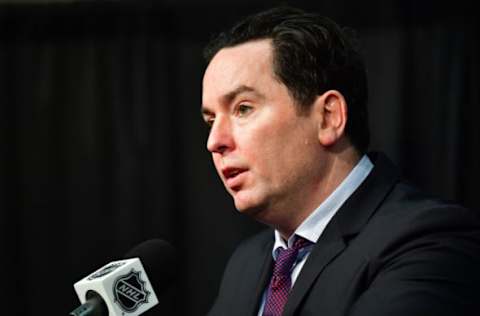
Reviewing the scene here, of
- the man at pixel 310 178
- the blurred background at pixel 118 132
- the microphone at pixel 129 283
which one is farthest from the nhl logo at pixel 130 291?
the blurred background at pixel 118 132

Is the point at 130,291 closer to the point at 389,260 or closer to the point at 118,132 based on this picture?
the point at 389,260

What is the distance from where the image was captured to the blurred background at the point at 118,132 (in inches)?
120

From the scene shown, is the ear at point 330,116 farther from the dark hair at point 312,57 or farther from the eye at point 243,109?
the eye at point 243,109

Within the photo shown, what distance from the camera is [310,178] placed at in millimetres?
1517

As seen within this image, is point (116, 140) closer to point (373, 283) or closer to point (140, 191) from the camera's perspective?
point (140, 191)

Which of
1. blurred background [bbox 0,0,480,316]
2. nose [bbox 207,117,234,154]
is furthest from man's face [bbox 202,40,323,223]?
blurred background [bbox 0,0,480,316]

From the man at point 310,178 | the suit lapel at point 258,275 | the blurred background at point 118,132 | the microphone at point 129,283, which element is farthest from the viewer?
the blurred background at point 118,132

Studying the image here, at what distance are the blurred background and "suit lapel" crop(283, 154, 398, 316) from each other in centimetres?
147

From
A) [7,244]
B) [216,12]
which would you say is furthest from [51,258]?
[216,12]

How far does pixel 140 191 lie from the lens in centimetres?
315

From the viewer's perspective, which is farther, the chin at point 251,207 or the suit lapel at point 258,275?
the suit lapel at point 258,275

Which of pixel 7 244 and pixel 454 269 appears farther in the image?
pixel 7 244

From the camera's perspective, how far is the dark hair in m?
1.52

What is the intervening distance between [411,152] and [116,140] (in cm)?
147
